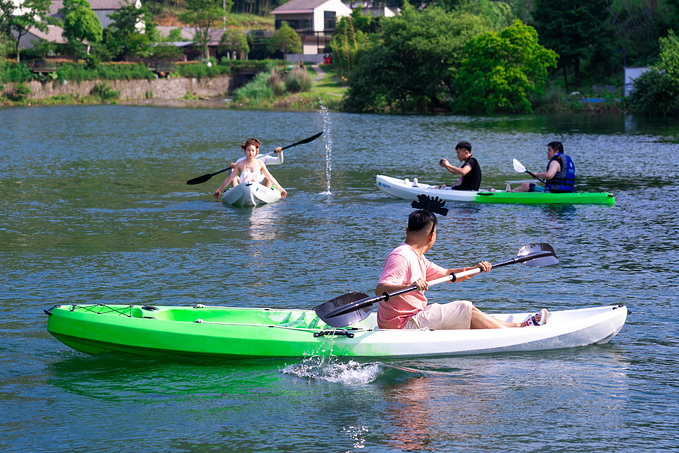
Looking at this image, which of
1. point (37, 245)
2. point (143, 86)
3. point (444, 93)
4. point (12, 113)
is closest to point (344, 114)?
point (444, 93)

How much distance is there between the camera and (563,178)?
1892 centimetres

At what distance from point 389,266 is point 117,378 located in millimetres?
3037

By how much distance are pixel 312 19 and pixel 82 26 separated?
1251 inches

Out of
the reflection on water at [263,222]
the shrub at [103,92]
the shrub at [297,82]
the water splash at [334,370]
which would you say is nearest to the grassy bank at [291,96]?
the shrub at [297,82]

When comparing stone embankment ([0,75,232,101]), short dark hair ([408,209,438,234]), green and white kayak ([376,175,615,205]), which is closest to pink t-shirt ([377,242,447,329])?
short dark hair ([408,209,438,234])

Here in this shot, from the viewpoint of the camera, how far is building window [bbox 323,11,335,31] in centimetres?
10188

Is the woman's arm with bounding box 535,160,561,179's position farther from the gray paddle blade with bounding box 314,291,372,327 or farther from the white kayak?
the gray paddle blade with bounding box 314,291,372,327

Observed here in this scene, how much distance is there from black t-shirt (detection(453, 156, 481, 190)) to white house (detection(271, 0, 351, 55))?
80.2m

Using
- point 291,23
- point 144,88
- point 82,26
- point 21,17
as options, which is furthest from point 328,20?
point 21,17

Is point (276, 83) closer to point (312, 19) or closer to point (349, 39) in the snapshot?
point (349, 39)

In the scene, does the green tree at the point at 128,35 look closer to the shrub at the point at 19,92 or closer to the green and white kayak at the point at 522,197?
the shrub at the point at 19,92

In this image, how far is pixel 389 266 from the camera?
8.16 m

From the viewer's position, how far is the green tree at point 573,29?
61438mm

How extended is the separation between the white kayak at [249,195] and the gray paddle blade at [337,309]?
10655 millimetres
